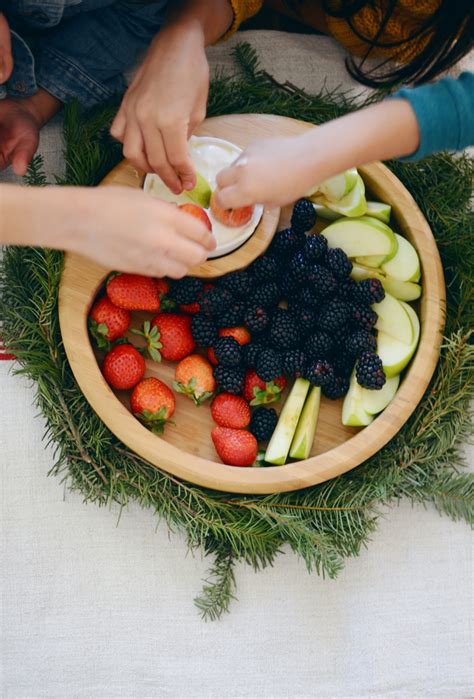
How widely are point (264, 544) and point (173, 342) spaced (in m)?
0.37

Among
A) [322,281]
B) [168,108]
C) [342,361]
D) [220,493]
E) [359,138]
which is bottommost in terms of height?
[220,493]

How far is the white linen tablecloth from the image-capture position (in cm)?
120

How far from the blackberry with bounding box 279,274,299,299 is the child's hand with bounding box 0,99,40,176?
48 centimetres

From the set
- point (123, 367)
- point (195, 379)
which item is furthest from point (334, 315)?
point (123, 367)

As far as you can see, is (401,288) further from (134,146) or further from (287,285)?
(134,146)

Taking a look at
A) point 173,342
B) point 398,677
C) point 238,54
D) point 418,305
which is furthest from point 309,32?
point 398,677

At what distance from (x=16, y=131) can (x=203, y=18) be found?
1.22 ft

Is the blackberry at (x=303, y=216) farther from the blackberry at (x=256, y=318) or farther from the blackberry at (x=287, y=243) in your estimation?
the blackberry at (x=256, y=318)

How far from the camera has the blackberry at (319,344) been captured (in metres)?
1.16

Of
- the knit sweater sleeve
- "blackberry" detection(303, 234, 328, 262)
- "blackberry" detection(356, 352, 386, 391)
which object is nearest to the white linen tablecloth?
"blackberry" detection(356, 352, 386, 391)

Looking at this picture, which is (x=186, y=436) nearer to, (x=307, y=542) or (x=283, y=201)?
(x=307, y=542)

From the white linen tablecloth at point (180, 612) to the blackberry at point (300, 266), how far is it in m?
0.45

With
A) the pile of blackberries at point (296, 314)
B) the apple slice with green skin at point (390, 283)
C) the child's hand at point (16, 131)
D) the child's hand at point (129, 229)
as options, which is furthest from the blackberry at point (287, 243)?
the child's hand at point (16, 131)

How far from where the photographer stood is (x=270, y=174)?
0.95 meters
